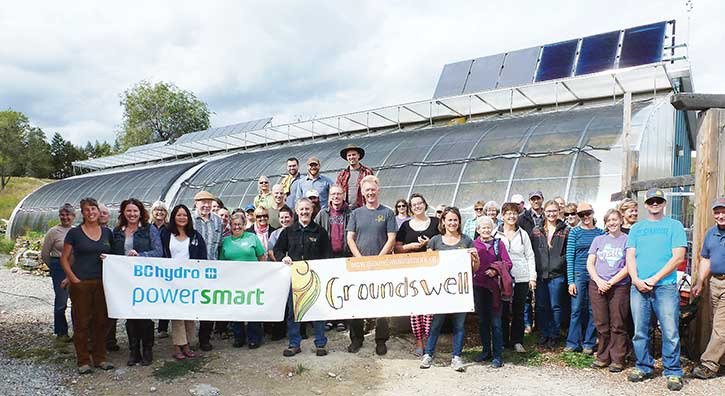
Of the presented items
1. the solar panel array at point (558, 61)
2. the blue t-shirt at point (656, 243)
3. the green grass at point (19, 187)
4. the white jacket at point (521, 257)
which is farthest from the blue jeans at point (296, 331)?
the green grass at point (19, 187)

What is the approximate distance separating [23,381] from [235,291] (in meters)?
2.54

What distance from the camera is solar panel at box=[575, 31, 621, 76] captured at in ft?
52.0

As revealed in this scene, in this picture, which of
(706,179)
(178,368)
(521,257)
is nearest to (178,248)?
(178,368)

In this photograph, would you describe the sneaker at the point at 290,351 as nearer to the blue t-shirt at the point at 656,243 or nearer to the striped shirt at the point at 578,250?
the striped shirt at the point at 578,250

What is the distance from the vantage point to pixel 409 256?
6.25 m

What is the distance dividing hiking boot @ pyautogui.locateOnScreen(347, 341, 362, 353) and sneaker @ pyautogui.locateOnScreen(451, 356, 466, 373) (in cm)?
133

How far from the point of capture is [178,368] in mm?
5949

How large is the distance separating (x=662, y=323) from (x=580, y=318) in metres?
1.18

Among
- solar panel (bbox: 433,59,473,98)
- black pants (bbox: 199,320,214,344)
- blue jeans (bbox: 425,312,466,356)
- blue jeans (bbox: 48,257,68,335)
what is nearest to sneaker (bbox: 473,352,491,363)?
blue jeans (bbox: 425,312,466,356)

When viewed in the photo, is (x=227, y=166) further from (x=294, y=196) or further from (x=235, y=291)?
(x=235, y=291)

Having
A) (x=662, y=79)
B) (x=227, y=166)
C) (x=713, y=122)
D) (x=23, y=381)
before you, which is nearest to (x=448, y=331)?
(x=713, y=122)

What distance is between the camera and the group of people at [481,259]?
5438 mm

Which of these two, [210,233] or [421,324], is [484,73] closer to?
[421,324]

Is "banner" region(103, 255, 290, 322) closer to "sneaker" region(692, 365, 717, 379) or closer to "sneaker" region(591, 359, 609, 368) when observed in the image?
"sneaker" region(591, 359, 609, 368)
